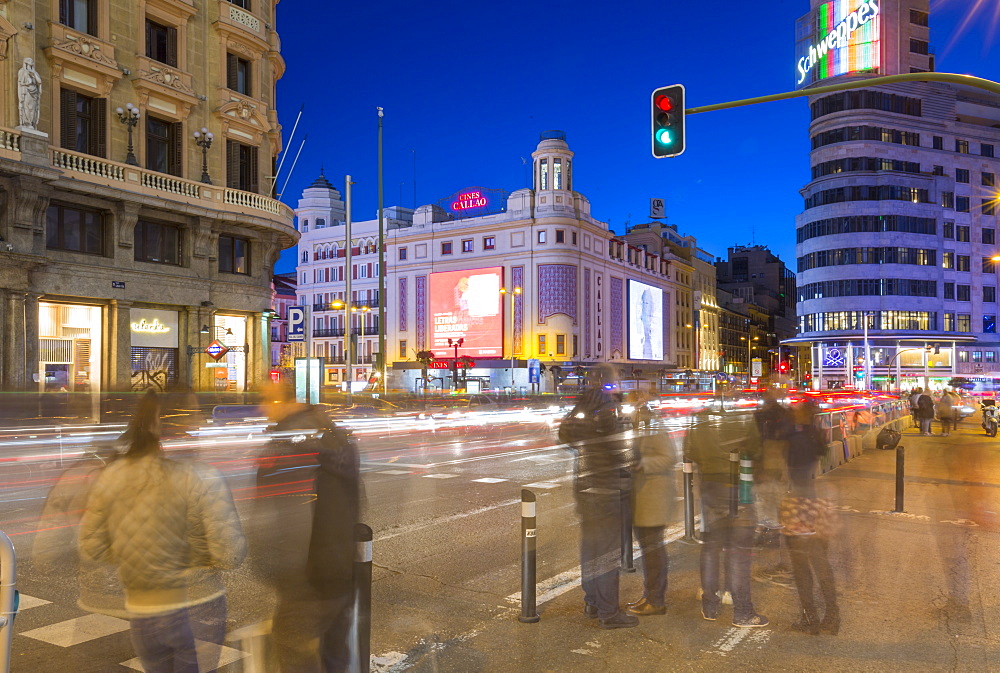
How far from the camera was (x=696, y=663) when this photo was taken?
18.4 feet

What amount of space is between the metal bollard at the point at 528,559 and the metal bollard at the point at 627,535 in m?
1.05

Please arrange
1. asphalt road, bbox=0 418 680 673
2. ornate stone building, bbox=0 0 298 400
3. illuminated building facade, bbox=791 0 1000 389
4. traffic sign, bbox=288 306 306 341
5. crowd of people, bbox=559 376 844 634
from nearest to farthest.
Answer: asphalt road, bbox=0 418 680 673 < crowd of people, bbox=559 376 844 634 < traffic sign, bbox=288 306 306 341 < ornate stone building, bbox=0 0 298 400 < illuminated building facade, bbox=791 0 1000 389

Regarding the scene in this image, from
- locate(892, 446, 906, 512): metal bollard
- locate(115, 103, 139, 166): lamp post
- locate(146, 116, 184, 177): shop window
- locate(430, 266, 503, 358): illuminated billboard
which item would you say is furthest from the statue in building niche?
locate(430, 266, 503, 358): illuminated billboard

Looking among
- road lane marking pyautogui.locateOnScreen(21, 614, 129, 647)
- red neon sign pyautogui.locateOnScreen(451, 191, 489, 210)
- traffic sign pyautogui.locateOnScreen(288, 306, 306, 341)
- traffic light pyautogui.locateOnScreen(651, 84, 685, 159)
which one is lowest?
road lane marking pyautogui.locateOnScreen(21, 614, 129, 647)

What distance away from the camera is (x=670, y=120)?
12.1 meters

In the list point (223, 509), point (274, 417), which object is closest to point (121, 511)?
point (223, 509)

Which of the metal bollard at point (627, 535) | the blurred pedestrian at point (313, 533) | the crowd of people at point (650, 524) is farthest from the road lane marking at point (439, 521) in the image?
the blurred pedestrian at point (313, 533)

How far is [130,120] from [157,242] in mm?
4084

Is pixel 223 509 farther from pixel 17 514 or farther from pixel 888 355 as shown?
pixel 888 355

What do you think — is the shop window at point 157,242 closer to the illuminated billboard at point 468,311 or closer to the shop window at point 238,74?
the shop window at point 238,74

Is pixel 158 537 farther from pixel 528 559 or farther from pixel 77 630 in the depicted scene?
pixel 528 559

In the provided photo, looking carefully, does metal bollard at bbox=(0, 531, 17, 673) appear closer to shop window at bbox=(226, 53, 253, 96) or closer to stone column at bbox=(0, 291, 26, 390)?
stone column at bbox=(0, 291, 26, 390)

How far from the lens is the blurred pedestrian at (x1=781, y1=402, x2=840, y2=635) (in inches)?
259

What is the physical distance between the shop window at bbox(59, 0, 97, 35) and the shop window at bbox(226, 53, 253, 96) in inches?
207
